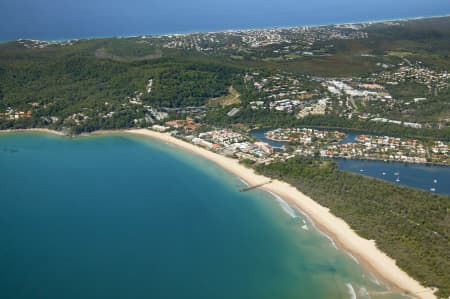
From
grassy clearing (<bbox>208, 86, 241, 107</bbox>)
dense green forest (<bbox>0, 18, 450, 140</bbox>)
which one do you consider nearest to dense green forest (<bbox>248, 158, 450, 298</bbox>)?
dense green forest (<bbox>0, 18, 450, 140</bbox>)

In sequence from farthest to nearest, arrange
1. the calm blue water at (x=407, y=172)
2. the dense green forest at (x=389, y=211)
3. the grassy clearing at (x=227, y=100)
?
the grassy clearing at (x=227, y=100), the calm blue water at (x=407, y=172), the dense green forest at (x=389, y=211)

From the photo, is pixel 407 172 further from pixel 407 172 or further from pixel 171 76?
pixel 171 76

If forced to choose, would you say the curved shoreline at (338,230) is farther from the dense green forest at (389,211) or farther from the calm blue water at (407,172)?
the calm blue water at (407,172)

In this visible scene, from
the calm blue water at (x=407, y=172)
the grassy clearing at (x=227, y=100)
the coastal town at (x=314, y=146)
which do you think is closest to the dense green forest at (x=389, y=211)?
the calm blue water at (x=407, y=172)

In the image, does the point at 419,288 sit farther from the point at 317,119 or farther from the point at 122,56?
the point at 122,56

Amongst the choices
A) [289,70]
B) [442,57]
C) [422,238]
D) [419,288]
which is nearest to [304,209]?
[422,238]

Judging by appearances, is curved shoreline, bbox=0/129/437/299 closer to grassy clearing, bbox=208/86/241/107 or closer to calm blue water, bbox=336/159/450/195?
calm blue water, bbox=336/159/450/195
